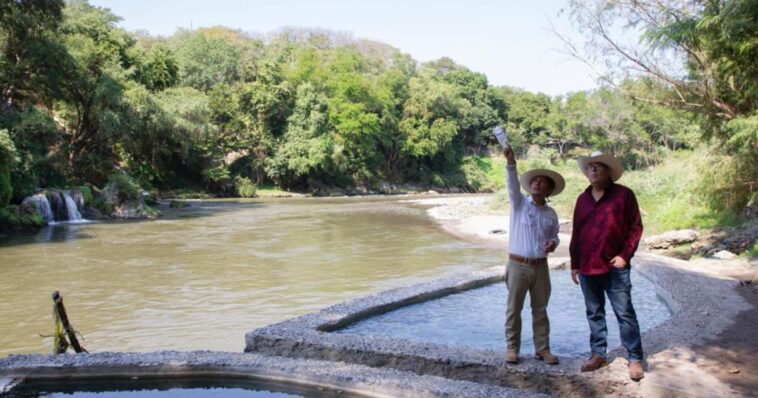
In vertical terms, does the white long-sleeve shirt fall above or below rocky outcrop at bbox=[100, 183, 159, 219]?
above

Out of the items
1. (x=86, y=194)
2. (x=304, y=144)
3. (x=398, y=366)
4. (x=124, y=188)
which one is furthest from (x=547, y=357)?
(x=304, y=144)

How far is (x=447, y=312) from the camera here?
8.23 m

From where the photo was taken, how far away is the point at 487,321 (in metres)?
7.63

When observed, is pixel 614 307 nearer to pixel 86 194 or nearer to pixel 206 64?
pixel 86 194

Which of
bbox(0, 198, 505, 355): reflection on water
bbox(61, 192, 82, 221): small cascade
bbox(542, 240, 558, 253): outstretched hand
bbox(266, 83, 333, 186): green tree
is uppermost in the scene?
bbox(266, 83, 333, 186): green tree

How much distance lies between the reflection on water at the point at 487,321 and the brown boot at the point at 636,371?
115cm

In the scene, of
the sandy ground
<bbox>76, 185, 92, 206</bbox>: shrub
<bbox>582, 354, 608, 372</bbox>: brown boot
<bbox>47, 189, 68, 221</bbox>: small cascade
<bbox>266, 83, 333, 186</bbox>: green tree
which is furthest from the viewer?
<bbox>266, 83, 333, 186</bbox>: green tree

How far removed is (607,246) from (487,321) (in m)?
3.01

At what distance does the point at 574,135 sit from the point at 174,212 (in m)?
57.5

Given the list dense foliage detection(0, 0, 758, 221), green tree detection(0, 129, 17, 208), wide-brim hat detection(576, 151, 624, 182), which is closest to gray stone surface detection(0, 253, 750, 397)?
wide-brim hat detection(576, 151, 624, 182)

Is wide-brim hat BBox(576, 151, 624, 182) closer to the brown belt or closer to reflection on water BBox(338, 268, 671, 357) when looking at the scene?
the brown belt

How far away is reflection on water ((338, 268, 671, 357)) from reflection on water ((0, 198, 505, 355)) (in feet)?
7.27

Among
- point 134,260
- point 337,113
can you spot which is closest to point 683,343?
point 134,260

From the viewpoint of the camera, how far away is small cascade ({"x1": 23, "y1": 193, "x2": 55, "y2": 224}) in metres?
24.0
